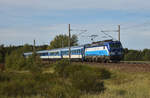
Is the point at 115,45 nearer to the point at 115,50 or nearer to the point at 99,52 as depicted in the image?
the point at 115,50

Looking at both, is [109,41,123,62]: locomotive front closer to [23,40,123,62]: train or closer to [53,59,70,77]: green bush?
[23,40,123,62]: train

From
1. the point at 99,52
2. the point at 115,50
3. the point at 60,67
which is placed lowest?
the point at 60,67

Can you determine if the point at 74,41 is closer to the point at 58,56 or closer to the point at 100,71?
the point at 58,56

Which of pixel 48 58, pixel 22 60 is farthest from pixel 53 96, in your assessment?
pixel 48 58

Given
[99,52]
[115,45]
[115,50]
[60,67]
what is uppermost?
[115,45]

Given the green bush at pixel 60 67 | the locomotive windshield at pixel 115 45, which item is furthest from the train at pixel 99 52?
the green bush at pixel 60 67

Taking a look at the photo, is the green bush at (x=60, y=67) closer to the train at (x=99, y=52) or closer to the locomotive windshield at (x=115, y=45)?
the train at (x=99, y=52)

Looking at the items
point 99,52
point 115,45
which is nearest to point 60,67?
point 99,52

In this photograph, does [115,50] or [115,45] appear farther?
[115,45]

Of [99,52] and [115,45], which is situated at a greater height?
[115,45]

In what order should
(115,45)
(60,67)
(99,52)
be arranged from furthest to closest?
(99,52) → (115,45) → (60,67)

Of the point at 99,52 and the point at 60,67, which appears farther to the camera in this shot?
the point at 99,52

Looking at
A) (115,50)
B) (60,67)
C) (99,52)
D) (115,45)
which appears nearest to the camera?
(60,67)

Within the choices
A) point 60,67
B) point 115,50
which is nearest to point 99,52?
point 115,50
